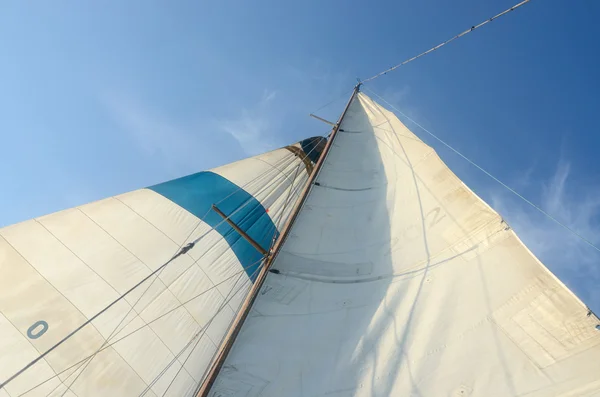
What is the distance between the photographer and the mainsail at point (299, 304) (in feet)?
12.9

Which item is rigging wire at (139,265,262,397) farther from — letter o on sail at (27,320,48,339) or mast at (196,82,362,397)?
letter o on sail at (27,320,48,339)

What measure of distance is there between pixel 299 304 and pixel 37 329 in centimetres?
305

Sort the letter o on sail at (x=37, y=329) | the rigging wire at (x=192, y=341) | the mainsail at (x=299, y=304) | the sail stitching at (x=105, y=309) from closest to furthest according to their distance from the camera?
1. the sail stitching at (x=105, y=309)
2. the letter o on sail at (x=37, y=329)
3. the mainsail at (x=299, y=304)
4. the rigging wire at (x=192, y=341)

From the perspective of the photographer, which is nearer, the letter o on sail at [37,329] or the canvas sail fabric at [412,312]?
the letter o on sail at [37,329]

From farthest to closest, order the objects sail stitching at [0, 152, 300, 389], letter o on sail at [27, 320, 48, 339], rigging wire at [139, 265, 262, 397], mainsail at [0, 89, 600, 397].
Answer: rigging wire at [139, 265, 262, 397], mainsail at [0, 89, 600, 397], letter o on sail at [27, 320, 48, 339], sail stitching at [0, 152, 300, 389]

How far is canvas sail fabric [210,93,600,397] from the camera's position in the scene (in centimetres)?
399

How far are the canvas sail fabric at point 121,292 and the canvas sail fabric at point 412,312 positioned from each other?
0.99 metres

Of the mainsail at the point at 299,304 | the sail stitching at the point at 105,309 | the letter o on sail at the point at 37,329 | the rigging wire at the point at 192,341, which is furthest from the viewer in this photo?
the rigging wire at the point at 192,341

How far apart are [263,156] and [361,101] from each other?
129 inches

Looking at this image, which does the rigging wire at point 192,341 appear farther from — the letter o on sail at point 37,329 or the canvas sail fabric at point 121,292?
the letter o on sail at point 37,329

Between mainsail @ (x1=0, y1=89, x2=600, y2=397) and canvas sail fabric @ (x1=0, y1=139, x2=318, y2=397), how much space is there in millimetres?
18

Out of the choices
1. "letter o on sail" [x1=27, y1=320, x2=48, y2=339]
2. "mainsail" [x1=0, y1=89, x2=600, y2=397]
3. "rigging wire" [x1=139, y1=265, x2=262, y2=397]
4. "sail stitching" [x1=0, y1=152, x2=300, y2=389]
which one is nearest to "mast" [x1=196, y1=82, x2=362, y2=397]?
"mainsail" [x1=0, y1=89, x2=600, y2=397]

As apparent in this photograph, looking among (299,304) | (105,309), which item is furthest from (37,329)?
(299,304)

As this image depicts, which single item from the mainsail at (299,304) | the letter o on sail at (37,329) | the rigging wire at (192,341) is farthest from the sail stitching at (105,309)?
the rigging wire at (192,341)
